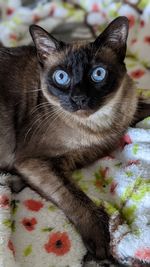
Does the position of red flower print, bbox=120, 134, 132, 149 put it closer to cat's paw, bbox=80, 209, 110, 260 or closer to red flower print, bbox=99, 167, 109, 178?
red flower print, bbox=99, 167, 109, 178

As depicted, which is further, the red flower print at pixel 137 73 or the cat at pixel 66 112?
the red flower print at pixel 137 73

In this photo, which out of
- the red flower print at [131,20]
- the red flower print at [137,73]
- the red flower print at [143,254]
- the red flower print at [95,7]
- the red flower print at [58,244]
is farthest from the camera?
the red flower print at [95,7]

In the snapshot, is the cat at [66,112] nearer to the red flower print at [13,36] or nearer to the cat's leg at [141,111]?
the cat's leg at [141,111]

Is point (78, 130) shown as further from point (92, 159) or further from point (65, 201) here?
point (65, 201)

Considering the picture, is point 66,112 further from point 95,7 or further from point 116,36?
point 95,7

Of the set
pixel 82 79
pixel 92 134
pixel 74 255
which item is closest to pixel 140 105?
pixel 92 134

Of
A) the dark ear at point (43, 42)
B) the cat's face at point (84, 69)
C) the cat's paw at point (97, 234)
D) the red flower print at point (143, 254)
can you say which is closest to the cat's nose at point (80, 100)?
the cat's face at point (84, 69)
